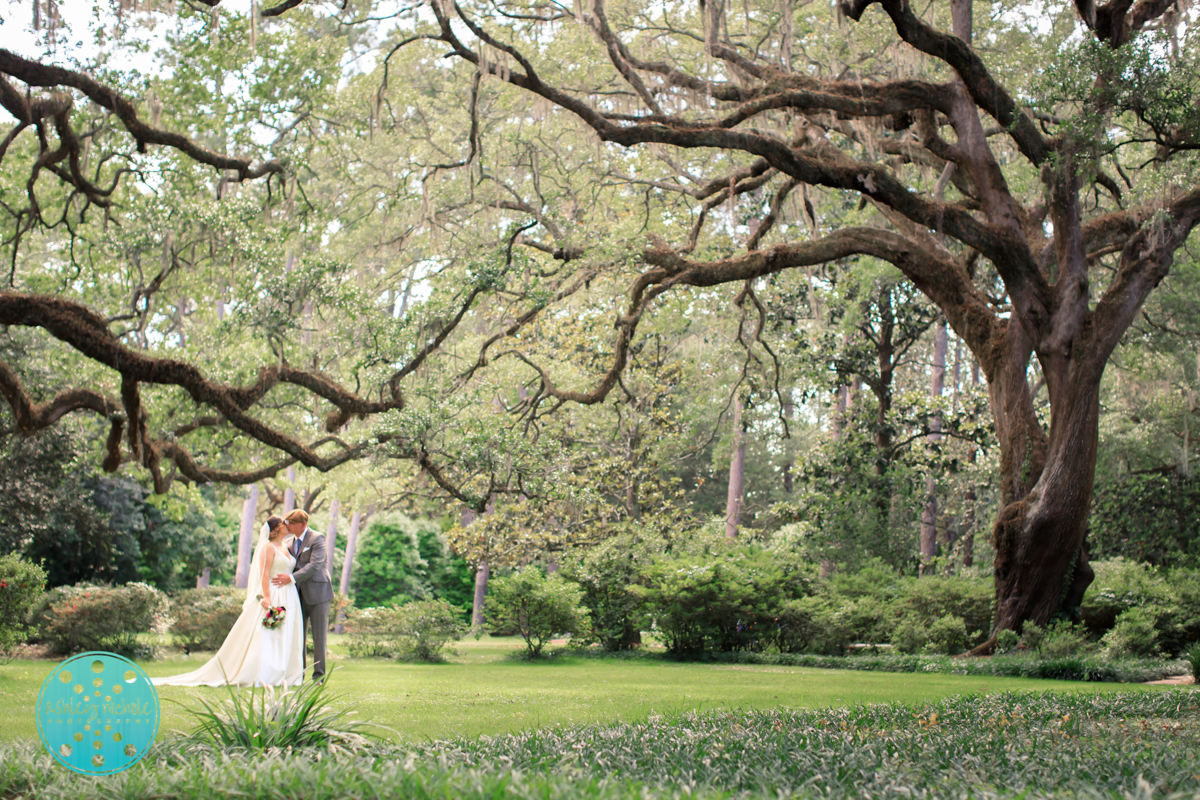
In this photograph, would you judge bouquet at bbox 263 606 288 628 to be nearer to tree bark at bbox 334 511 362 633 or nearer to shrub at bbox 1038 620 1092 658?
shrub at bbox 1038 620 1092 658

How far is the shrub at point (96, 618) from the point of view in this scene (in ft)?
42.0

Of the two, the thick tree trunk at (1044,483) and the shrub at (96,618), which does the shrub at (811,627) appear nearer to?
A: the thick tree trunk at (1044,483)

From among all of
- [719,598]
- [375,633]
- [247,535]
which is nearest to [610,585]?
[719,598]

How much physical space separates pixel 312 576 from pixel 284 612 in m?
0.46

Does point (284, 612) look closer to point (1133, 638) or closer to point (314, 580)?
point (314, 580)

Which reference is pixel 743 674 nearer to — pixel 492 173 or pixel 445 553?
pixel 492 173

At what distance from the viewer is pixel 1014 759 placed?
423cm

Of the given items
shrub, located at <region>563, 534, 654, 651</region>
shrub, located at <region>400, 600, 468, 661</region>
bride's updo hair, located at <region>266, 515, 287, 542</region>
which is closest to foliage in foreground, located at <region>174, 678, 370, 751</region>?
bride's updo hair, located at <region>266, 515, 287, 542</region>

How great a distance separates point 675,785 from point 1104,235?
11.5m

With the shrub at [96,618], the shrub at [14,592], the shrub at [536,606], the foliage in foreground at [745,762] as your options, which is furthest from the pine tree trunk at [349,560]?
the foliage in foreground at [745,762]

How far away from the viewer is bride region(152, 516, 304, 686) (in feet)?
29.9

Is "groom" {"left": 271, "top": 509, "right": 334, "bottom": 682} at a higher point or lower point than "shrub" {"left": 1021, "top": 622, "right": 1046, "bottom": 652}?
higher

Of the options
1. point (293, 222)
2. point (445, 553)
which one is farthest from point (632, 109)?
point (445, 553)

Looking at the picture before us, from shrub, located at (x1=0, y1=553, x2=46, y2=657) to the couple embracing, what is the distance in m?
3.13
